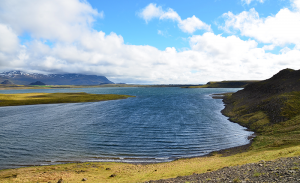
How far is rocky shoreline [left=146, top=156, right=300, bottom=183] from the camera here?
15.3m

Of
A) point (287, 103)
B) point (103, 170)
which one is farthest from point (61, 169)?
point (287, 103)

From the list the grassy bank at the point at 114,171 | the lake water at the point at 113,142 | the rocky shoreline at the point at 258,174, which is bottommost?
the lake water at the point at 113,142

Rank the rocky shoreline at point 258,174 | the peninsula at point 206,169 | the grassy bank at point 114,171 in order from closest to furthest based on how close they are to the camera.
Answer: the rocky shoreline at point 258,174 → the peninsula at point 206,169 → the grassy bank at point 114,171

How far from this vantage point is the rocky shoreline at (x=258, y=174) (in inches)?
604

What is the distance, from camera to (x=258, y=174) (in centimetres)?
1656

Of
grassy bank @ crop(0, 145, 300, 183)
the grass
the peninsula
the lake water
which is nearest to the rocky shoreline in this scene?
the peninsula

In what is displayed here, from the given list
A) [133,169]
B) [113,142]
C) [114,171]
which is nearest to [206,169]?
[133,169]

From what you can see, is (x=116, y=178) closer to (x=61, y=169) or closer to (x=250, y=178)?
(x=61, y=169)

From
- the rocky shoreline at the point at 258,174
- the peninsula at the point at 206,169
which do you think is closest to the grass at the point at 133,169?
the peninsula at the point at 206,169

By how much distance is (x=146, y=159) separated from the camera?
32.0 metres

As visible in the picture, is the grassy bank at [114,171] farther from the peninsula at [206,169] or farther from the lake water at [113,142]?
the lake water at [113,142]

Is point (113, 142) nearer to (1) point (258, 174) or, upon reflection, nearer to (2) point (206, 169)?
(2) point (206, 169)

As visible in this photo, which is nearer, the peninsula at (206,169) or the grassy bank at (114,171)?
the peninsula at (206,169)

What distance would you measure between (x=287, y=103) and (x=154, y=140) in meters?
47.1
